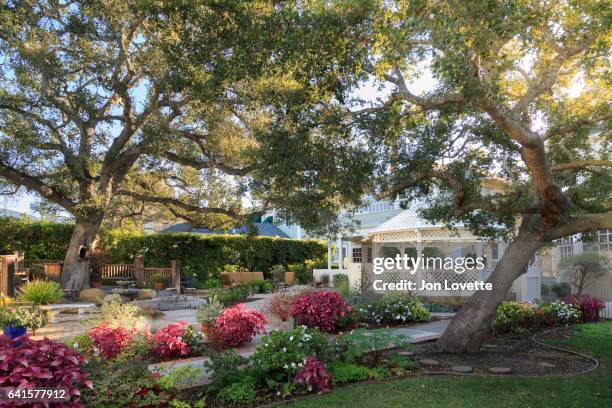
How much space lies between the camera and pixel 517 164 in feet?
34.4

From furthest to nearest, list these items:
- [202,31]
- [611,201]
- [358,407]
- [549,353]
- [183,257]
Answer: [183,257], [611,201], [549,353], [202,31], [358,407]

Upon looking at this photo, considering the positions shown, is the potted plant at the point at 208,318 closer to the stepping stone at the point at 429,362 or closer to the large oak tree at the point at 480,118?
the large oak tree at the point at 480,118

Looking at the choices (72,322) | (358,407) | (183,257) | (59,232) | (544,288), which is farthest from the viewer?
(183,257)

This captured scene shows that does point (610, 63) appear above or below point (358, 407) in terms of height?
above

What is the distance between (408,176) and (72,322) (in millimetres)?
8743

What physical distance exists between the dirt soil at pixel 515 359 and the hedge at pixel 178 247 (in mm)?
13261

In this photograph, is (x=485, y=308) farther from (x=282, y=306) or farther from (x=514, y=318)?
(x=282, y=306)

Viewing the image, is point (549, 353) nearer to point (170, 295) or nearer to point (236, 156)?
point (236, 156)

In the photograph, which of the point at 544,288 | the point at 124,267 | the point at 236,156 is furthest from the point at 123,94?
the point at 544,288

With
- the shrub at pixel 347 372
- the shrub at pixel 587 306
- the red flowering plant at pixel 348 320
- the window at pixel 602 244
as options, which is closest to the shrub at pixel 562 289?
the window at pixel 602 244

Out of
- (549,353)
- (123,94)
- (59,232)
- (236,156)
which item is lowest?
(549,353)

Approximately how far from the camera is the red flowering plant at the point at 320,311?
32.3 ft

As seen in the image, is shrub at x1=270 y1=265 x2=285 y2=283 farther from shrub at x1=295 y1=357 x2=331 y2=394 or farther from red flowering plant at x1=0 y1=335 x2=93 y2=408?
red flowering plant at x1=0 y1=335 x2=93 y2=408

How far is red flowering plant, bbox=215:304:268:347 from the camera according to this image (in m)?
8.20
